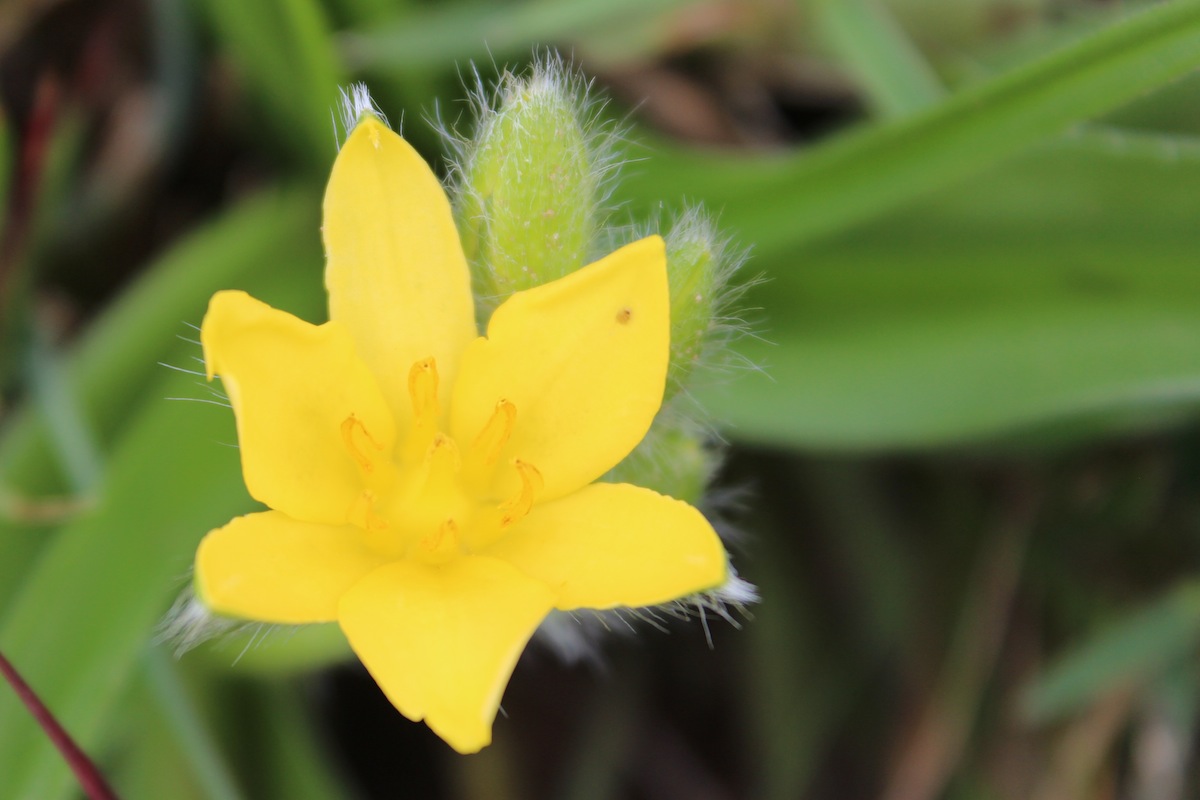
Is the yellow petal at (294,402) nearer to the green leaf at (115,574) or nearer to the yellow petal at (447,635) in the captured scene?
the yellow petal at (447,635)

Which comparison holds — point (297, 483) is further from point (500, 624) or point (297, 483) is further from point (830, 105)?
point (830, 105)

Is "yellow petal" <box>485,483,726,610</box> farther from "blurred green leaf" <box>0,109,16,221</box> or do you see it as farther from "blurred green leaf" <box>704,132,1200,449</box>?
"blurred green leaf" <box>0,109,16,221</box>

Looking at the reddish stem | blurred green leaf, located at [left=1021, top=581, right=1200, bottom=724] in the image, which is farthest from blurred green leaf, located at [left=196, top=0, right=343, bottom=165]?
blurred green leaf, located at [left=1021, top=581, right=1200, bottom=724]

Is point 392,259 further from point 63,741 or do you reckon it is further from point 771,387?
point 771,387

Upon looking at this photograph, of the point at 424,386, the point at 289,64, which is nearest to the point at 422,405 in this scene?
the point at 424,386

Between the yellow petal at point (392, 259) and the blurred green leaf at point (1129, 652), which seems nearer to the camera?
the yellow petal at point (392, 259)

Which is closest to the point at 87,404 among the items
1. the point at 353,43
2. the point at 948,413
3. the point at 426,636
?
the point at 353,43

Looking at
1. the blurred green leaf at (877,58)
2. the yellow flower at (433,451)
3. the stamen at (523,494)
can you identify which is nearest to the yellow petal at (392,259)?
the yellow flower at (433,451)
